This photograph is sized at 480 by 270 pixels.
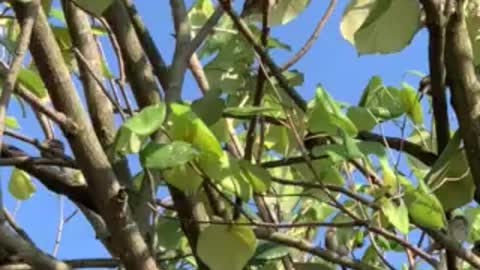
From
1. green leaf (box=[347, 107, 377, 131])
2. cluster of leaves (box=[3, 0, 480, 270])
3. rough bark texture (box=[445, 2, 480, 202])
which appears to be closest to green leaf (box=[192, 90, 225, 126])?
cluster of leaves (box=[3, 0, 480, 270])

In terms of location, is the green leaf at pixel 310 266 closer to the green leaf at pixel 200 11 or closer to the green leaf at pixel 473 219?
the green leaf at pixel 473 219

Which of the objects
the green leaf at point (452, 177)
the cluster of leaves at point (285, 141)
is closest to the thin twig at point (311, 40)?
the cluster of leaves at point (285, 141)

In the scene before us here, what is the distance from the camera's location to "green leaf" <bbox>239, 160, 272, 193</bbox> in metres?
0.74

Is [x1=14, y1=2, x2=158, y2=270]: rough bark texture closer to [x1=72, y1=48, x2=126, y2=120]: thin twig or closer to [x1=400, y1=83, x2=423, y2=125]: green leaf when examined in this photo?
[x1=72, y1=48, x2=126, y2=120]: thin twig

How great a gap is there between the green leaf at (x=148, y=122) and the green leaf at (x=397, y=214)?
200 mm

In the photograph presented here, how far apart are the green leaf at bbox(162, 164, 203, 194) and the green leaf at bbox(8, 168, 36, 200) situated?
0.54m

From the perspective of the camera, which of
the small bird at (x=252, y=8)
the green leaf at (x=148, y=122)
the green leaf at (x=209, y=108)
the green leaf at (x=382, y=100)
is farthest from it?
the small bird at (x=252, y=8)

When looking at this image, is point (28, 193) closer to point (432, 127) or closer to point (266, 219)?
point (266, 219)

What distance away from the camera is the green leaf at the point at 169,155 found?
632 millimetres

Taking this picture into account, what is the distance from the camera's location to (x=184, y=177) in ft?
2.32

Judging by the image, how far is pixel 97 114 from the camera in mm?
997

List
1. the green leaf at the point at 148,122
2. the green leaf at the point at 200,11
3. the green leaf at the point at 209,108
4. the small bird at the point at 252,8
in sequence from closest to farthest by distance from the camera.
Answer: the green leaf at the point at 148,122, the green leaf at the point at 209,108, the small bird at the point at 252,8, the green leaf at the point at 200,11

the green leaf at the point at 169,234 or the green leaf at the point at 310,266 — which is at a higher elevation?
the green leaf at the point at 169,234

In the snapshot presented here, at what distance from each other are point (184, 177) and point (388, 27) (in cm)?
21
